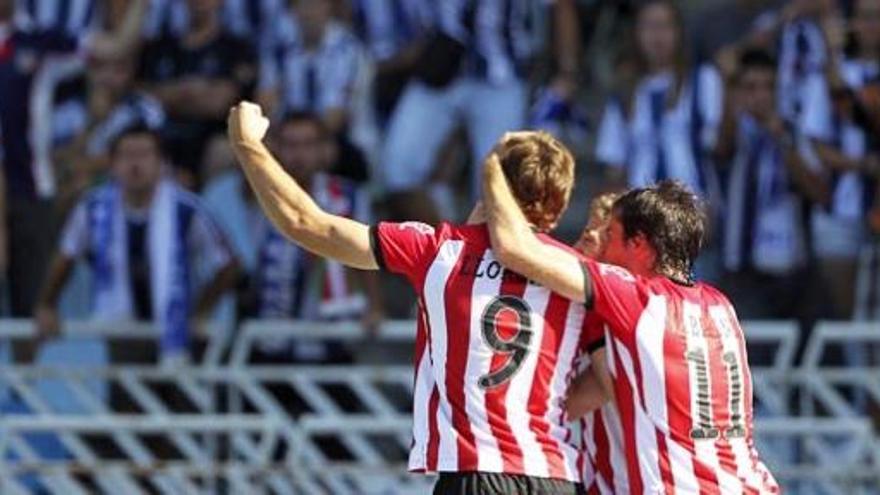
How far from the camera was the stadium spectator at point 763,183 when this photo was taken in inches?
470

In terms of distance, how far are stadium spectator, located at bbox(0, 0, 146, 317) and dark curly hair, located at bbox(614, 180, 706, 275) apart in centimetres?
658

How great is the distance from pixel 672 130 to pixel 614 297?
5491 millimetres

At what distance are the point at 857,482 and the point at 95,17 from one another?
486 centimetres

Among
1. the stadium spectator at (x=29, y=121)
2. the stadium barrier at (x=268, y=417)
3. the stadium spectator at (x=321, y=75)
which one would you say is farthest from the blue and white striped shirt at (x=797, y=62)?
the stadium spectator at (x=29, y=121)

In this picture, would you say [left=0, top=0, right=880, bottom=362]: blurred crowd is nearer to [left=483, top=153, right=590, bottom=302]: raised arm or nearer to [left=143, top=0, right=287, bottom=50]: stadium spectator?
[left=143, top=0, right=287, bottom=50]: stadium spectator

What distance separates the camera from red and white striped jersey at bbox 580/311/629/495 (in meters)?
6.70

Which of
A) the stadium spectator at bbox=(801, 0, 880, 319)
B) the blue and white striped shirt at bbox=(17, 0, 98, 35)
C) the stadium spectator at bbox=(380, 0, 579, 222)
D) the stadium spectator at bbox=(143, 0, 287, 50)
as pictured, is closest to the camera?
the stadium spectator at bbox=(801, 0, 880, 319)

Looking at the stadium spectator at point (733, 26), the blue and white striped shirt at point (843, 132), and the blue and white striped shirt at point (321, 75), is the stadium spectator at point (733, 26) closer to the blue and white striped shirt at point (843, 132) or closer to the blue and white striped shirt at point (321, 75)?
the blue and white striped shirt at point (843, 132)

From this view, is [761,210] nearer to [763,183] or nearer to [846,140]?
[763,183]

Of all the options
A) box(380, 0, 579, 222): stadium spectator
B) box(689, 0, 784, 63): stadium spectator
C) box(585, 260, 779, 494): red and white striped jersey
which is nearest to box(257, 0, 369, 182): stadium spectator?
box(380, 0, 579, 222): stadium spectator

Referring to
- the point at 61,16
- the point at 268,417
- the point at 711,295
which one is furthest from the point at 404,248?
the point at 61,16

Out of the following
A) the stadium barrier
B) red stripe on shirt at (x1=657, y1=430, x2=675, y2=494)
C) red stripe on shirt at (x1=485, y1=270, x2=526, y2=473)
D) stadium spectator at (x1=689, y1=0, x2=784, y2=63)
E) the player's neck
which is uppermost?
stadium spectator at (x1=689, y1=0, x2=784, y2=63)

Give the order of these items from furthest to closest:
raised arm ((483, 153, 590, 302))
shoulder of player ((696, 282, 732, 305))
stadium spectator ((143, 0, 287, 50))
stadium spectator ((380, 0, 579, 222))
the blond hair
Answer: stadium spectator ((143, 0, 287, 50)) → stadium spectator ((380, 0, 579, 222)) → shoulder of player ((696, 282, 732, 305)) → the blond hair → raised arm ((483, 153, 590, 302))

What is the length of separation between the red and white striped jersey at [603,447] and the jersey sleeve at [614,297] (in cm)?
9
